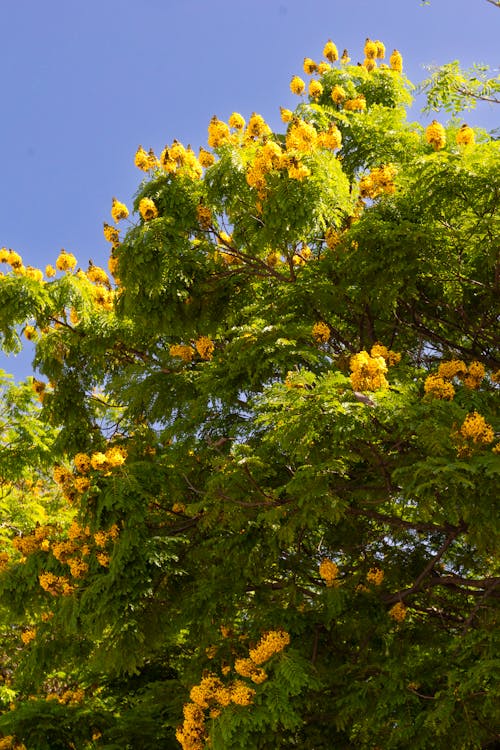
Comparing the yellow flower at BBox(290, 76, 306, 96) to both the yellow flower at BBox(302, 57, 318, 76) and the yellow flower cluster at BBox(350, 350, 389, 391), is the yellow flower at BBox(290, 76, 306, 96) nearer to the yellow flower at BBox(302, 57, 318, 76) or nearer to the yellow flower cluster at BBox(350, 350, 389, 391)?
the yellow flower at BBox(302, 57, 318, 76)

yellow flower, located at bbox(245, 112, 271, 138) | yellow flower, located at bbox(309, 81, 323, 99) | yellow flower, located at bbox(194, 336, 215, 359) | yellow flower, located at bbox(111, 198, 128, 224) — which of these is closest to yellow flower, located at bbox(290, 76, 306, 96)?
yellow flower, located at bbox(309, 81, 323, 99)

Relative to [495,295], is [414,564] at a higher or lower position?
lower

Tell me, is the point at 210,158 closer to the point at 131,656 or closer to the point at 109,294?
the point at 109,294

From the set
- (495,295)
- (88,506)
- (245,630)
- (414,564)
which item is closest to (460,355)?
(495,295)

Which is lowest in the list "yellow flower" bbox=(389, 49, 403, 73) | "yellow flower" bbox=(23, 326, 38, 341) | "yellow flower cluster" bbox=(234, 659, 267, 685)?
"yellow flower cluster" bbox=(234, 659, 267, 685)

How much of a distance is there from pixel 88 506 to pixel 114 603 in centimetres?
96

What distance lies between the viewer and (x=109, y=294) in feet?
32.2

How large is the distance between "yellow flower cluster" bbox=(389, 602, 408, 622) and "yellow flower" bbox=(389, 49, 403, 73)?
7376 mm

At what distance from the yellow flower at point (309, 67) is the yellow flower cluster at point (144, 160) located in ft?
10.4

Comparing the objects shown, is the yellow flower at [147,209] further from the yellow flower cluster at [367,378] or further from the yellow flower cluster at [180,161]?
the yellow flower cluster at [367,378]

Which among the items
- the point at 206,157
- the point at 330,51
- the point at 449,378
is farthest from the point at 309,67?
the point at 449,378

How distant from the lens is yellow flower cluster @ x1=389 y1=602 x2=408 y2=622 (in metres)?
6.86

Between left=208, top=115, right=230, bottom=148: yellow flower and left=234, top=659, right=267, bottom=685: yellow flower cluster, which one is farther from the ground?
left=208, top=115, right=230, bottom=148: yellow flower

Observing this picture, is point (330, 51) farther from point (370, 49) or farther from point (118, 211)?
point (118, 211)
